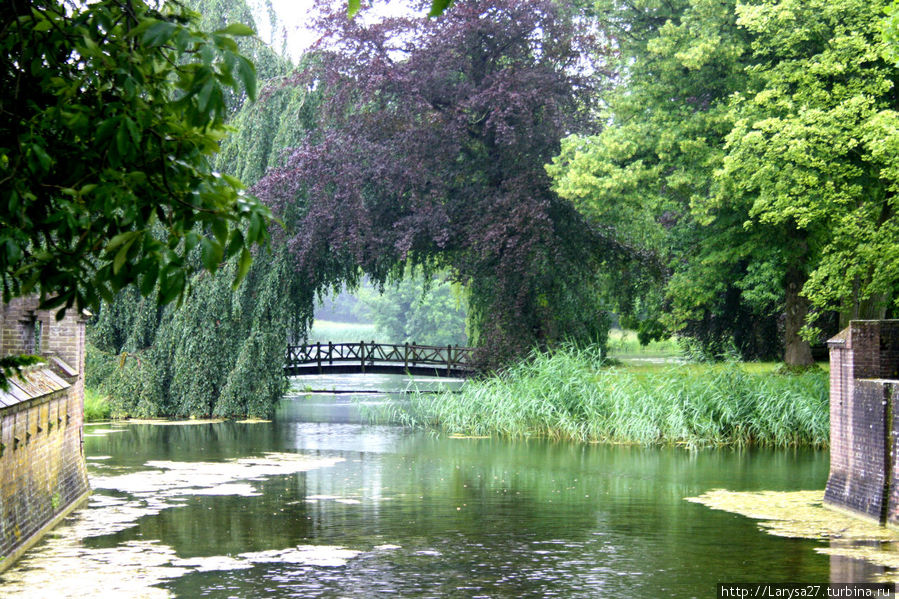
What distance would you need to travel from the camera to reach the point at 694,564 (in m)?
10.0

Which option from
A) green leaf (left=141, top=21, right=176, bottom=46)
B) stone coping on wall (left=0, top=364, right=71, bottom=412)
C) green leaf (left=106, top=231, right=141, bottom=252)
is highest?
green leaf (left=141, top=21, right=176, bottom=46)

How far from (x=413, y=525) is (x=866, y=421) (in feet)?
16.8

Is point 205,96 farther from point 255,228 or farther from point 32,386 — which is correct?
point 32,386

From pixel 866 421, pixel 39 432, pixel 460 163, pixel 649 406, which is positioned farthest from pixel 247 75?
pixel 460 163

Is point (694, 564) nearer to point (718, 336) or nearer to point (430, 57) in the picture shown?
point (430, 57)

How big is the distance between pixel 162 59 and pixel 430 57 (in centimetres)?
2209

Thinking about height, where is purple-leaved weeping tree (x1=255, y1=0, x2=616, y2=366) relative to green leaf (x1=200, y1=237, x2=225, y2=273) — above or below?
above

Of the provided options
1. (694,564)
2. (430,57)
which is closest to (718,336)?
(430,57)

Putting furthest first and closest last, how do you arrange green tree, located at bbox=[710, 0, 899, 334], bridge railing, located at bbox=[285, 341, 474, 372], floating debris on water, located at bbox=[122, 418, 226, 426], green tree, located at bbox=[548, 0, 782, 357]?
bridge railing, located at bbox=[285, 341, 474, 372], floating debris on water, located at bbox=[122, 418, 226, 426], green tree, located at bbox=[548, 0, 782, 357], green tree, located at bbox=[710, 0, 899, 334]

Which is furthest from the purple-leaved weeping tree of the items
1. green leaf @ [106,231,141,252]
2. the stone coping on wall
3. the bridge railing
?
green leaf @ [106,231,141,252]

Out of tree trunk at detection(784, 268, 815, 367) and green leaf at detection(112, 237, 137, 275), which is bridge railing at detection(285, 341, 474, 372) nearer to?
tree trunk at detection(784, 268, 815, 367)

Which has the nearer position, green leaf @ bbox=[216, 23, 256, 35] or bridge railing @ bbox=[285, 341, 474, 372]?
green leaf @ bbox=[216, 23, 256, 35]

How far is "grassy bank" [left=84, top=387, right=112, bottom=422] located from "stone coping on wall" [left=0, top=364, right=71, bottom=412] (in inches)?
506

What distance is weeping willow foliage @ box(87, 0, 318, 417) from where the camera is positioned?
2572cm
